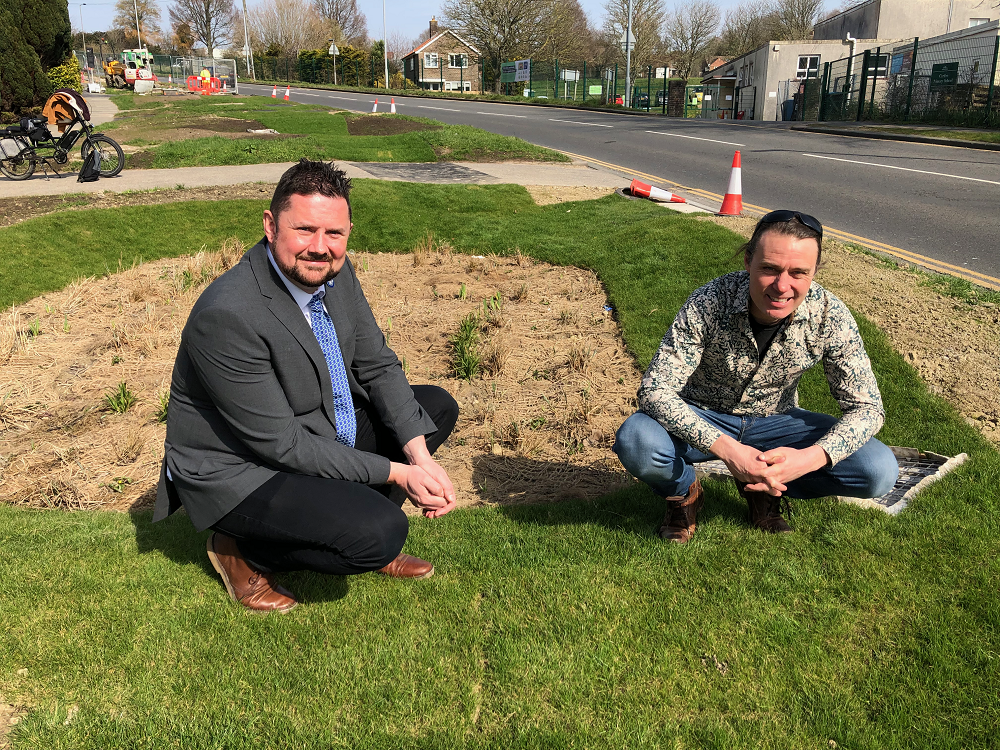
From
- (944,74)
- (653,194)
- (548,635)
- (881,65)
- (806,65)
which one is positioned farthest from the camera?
(806,65)

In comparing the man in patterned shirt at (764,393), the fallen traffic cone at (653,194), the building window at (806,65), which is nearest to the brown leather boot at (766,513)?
the man in patterned shirt at (764,393)

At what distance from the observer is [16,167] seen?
11.9 metres

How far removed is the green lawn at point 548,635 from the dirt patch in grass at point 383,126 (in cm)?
1602

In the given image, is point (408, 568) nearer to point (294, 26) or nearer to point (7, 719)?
point (7, 719)

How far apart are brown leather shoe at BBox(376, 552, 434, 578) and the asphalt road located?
568cm

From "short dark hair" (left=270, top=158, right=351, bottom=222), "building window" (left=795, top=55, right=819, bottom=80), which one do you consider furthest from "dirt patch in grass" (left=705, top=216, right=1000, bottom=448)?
"building window" (left=795, top=55, right=819, bottom=80)

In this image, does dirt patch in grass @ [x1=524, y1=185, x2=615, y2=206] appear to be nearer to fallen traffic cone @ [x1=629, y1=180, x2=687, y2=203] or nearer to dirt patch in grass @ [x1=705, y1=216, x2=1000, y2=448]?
fallen traffic cone @ [x1=629, y1=180, x2=687, y2=203]

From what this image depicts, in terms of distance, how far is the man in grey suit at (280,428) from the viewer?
258cm

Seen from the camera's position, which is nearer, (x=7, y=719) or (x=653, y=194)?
(x=7, y=719)

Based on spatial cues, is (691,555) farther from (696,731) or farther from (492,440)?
(492,440)

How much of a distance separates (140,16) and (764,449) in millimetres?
105865

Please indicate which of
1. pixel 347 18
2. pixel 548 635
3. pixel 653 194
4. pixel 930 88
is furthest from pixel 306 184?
pixel 347 18

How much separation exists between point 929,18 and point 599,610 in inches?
2051

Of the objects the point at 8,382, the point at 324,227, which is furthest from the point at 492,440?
the point at 8,382
